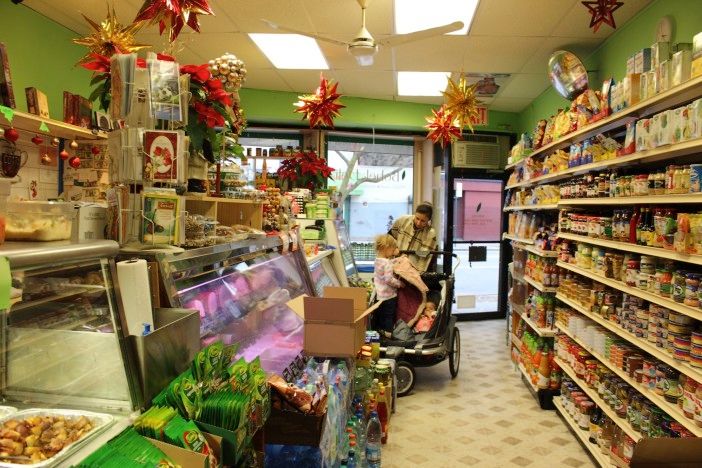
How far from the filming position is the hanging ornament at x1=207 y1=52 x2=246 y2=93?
255cm

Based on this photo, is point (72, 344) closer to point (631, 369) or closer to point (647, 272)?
point (647, 272)

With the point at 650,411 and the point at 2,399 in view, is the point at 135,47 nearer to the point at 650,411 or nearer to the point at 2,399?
the point at 2,399

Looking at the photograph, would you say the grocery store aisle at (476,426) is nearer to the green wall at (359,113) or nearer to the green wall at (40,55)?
the green wall at (359,113)

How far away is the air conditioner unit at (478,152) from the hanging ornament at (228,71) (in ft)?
19.7

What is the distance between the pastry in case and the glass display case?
0.35 m

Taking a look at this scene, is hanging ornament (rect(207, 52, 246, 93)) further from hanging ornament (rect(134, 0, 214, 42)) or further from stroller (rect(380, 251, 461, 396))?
stroller (rect(380, 251, 461, 396))

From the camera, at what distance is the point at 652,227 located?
289cm

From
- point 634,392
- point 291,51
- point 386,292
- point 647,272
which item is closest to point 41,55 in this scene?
point 291,51

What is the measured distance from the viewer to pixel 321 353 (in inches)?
111

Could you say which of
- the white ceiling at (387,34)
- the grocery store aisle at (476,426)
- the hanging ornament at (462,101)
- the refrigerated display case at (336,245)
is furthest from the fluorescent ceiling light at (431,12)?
the grocery store aisle at (476,426)

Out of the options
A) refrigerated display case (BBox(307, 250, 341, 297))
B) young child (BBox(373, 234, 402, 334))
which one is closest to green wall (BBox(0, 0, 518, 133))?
refrigerated display case (BBox(307, 250, 341, 297))

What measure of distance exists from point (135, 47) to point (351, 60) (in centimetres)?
312

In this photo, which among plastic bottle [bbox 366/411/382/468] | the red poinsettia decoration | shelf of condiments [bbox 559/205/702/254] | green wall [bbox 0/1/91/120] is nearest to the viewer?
shelf of condiments [bbox 559/205/702/254]

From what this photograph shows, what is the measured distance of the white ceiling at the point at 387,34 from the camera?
14.4ft
